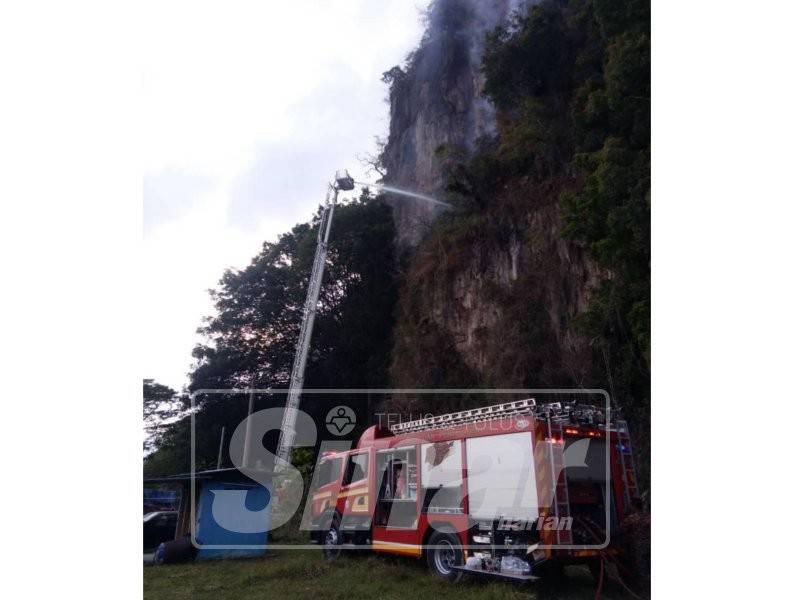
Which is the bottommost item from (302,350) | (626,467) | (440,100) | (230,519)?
(230,519)

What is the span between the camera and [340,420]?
74.4 ft

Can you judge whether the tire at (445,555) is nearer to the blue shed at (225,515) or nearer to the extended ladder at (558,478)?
the extended ladder at (558,478)

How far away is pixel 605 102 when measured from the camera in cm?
1241

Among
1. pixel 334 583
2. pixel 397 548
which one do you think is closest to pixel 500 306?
pixel 397 548

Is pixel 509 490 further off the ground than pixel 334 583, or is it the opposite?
pixel 509 490

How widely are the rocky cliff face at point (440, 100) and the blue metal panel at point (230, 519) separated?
1433 cm

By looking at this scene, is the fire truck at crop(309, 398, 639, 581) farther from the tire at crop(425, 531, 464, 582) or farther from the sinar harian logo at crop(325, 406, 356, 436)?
the sinar harian logo at crop(325, 406, 356, 436)

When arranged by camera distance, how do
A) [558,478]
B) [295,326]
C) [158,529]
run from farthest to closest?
[295,326], [158,529], [558,478]

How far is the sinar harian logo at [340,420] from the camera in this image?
20922 millimetres

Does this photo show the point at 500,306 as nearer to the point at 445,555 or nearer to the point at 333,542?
the point at 333,542

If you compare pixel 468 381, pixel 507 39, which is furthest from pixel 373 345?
pixel 507 39

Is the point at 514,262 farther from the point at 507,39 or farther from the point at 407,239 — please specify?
the point at 407,239

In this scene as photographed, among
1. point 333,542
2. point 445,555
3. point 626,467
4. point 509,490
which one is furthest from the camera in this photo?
point 333,542

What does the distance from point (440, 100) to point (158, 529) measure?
63.4ft
